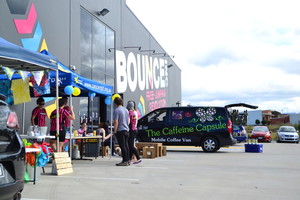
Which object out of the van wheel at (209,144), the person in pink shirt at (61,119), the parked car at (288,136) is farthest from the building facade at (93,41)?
the parked car at (288,136)

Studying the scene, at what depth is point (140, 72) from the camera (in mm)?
28094

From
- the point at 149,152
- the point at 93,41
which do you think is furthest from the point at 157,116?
the point at 93,41

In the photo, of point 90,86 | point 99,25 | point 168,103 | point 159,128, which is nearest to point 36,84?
point 90,86

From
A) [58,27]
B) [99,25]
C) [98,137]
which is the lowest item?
[98,137]

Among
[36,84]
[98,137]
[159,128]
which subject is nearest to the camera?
[36,84]

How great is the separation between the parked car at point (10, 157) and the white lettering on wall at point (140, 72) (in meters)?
18.0

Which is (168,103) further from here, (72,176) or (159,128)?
(72,176)

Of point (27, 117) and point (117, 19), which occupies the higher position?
point (117, 19)

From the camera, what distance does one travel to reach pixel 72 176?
27.1 feet

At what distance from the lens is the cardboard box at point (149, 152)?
12.9 m

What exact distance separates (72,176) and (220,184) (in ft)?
10.5

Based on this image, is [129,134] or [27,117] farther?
[27,117]

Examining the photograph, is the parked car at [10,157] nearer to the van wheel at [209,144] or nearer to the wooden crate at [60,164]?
the wooden crate at [60,164]

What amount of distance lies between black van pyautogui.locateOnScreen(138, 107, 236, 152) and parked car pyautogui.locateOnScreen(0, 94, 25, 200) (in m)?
11.3
